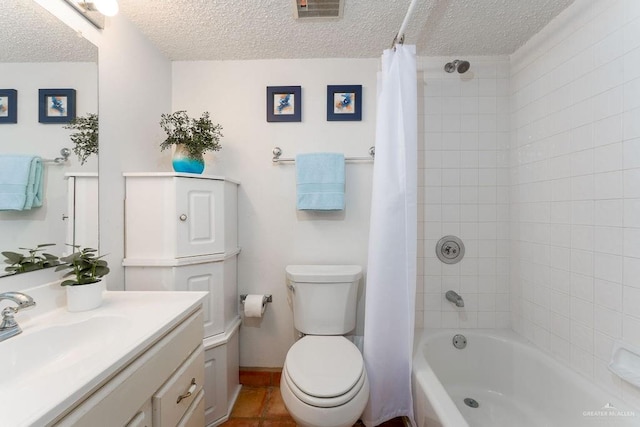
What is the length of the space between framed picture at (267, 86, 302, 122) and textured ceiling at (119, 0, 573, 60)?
0.21 metres

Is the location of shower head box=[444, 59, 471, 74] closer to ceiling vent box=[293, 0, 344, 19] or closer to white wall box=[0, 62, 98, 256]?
ceiling vent box=[293, 0, 344, 19]

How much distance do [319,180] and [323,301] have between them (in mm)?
697

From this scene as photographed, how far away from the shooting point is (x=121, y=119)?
126 centimetres

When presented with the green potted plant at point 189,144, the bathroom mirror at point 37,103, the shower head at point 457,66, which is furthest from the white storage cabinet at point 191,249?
the shower head at point 457,66

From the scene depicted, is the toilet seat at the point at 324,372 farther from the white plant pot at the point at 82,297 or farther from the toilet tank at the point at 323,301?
the white plant pot at the point at 82,297

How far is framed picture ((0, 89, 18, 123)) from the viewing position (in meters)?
0.79

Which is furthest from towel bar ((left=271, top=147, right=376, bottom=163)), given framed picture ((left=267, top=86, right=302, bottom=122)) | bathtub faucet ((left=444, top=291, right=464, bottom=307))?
bathtub faucet ((left=444, top=291, right=464, bottom=307))

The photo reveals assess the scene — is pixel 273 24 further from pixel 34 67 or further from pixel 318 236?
pixel 318 236

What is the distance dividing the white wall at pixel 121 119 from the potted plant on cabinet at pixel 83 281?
0.22 m

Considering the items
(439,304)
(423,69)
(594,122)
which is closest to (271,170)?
(423,69)

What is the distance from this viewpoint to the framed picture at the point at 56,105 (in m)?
0.87

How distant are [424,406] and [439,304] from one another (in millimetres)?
675

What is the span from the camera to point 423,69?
1627mm

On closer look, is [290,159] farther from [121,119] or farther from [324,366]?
[324,366]
